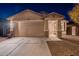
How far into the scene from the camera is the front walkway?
224cm

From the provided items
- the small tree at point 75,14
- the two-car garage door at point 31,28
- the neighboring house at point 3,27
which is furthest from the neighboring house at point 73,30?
the neighboring house at point 3,27

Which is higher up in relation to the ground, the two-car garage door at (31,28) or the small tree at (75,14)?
the small tree at (75,14)

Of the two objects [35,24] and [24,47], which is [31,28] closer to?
[35,24]

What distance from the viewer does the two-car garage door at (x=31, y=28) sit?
2.33m

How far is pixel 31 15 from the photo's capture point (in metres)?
2.33

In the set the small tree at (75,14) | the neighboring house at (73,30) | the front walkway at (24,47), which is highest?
the small tree at (75,14)

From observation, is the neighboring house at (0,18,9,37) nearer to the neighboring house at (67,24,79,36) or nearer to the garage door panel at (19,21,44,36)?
the garage door panel at (19,21,44,36)

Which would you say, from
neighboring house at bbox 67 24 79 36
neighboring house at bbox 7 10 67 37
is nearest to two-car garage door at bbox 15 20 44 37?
neighboring house at bbox 7 10 67 37

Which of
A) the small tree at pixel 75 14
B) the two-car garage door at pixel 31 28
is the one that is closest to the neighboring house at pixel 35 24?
the two-car garage door at pixel 31 28

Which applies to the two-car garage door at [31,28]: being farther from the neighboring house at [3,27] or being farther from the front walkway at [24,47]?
the neighboring house at [3,27]

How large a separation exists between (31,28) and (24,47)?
0.30 metres

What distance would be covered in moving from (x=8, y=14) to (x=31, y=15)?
332 millimetres

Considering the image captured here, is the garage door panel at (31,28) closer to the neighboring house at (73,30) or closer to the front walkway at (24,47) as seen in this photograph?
the front walkway at (24,47)

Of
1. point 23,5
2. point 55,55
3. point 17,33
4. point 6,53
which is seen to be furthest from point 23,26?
point 55,55
